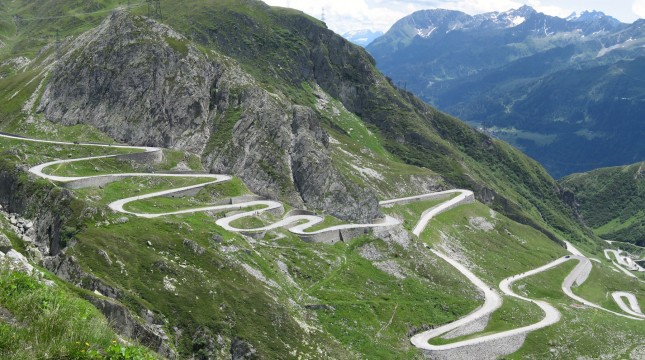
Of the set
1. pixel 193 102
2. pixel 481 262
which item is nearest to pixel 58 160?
pixel 193 102

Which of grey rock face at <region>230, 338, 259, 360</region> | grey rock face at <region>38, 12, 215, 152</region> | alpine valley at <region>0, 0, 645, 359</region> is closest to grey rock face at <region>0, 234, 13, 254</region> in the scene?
alpine valley at <region>0, 0, 645, 359</region>

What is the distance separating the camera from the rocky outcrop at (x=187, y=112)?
147 meters

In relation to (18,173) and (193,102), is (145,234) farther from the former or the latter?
(193,102)

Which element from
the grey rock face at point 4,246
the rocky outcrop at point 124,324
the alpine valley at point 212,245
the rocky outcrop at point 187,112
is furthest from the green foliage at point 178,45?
the grey rock face at point 4,246

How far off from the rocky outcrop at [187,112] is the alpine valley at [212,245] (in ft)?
1.52

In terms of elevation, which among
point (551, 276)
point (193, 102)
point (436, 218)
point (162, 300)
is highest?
point (193, 102)

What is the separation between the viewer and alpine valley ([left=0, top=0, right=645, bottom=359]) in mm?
62031

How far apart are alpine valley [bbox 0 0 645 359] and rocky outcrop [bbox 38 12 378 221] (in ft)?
1.52

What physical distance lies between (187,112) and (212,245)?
7575cm

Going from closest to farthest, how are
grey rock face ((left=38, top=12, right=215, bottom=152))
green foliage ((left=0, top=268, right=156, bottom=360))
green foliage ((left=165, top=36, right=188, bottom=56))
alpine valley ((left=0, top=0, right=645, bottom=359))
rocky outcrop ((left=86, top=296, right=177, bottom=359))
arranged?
green foliage ((left=0, top=268, right=156, bottom=360)), rocky outcrop ((left=86, top=296, right=177, bottom=359)), alpine valley ((left=0, top=0, right=645, bottom=359)), grey rock face ((left=38, top=12, right=215, bottom=152)), green foliage ((left=165, top=36, right=188, bottom=56))

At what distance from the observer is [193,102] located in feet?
506

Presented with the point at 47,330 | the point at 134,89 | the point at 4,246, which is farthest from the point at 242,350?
the point at 134,89

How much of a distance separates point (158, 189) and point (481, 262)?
104 m

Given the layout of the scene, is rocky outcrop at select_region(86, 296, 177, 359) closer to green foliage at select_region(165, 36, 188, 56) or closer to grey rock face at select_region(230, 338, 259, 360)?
grey rock face at select_region(230, 338, 259, 360)
